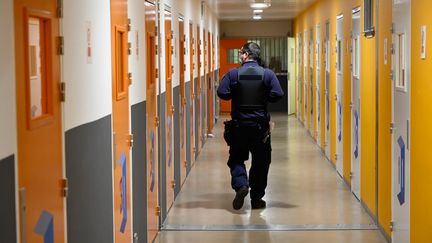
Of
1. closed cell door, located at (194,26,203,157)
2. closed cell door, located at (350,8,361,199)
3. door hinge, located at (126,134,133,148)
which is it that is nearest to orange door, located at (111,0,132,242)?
door hinge, located at (126,134,133,148)

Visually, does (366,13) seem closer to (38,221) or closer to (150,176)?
(150,176)

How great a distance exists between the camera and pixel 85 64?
3.77 meters

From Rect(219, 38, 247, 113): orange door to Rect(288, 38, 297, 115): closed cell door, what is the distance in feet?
4.78

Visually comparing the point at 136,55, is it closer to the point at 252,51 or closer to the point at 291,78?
the point at 252,51

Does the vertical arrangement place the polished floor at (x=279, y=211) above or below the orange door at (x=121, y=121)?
below

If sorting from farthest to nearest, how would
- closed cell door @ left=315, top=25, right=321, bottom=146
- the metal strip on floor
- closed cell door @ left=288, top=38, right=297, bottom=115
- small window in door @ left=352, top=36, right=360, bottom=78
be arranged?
closed cell door @ left=288, top=38, right=297, bottom=115 < closed cell door @ left=315, top=25, right=321, bottom=146 < small window in door @ left=352, top=36, right=360, bottom=78 < the metal strip on floor

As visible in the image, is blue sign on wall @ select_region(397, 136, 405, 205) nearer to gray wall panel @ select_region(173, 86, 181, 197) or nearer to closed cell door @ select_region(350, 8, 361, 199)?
closed cell door @ select_region(350, 8, 361, 199)

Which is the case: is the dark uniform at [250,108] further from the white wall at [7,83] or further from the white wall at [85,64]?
the white wall at [7,83]

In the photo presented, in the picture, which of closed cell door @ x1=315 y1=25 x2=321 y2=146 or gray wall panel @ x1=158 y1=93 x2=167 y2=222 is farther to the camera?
closed cell door @ x1=315 y1=25 x2=321 y2=146

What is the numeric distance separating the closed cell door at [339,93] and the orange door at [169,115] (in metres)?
2.66

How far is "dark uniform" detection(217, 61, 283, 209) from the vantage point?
23.9 ft

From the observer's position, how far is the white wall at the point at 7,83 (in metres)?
2.51

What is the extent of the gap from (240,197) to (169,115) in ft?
3.62

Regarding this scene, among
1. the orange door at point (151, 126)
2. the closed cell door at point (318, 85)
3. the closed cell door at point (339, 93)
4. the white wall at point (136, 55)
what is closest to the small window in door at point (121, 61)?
the white wall at point (136, 55)
